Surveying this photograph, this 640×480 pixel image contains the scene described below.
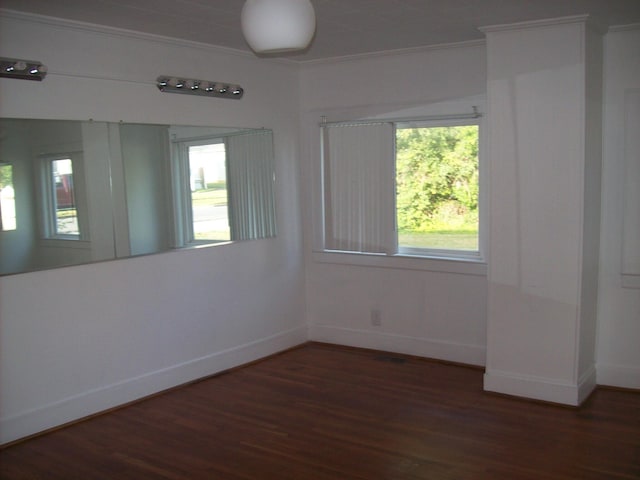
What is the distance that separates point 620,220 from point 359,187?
2.07 metres

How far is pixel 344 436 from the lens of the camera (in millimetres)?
3779

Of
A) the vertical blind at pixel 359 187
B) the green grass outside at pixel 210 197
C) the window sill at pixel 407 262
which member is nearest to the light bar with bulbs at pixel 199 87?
the green grass outside at pixel 210 197

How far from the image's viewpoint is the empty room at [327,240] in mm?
3676

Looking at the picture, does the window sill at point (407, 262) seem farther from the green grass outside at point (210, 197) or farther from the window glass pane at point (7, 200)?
the window glass pane at point (7, 200)

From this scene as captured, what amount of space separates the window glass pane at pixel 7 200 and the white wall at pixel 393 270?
268 centimetres

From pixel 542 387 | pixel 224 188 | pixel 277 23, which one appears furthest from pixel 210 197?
pixel 542 387

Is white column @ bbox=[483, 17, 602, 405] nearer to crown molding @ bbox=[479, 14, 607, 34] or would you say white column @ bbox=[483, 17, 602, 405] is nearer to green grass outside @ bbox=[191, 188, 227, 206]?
crown molding @ bbox=[479, 14, 607, 34]

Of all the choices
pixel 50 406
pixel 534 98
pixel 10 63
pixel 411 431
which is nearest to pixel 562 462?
pixel 411 431

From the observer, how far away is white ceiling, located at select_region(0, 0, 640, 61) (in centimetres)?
356

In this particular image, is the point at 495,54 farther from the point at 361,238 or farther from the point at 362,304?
Result: the point at 362,304

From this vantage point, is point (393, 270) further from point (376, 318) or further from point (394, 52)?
point (394, 52)

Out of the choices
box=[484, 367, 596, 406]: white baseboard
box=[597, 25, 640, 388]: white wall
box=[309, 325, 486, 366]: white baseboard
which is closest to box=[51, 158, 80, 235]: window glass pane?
box=[309, 325, 486, 366]: white baseboard

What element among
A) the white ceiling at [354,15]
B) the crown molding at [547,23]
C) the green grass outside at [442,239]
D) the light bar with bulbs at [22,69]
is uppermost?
the white ceiling at [354,15]

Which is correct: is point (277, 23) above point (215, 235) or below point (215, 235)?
above
